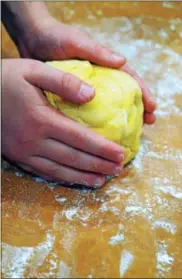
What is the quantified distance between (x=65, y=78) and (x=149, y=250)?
40 centimetres

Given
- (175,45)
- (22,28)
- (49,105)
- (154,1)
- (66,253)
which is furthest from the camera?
(154,1)

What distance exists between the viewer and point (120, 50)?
1.51 m

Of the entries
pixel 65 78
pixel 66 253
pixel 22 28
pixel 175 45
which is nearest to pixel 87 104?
pixel 65 78

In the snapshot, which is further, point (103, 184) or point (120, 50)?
point (120, 50)

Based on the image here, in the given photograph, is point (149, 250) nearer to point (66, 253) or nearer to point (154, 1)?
point (66, 253)

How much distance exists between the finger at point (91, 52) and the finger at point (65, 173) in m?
0.28

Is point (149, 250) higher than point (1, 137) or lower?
lower

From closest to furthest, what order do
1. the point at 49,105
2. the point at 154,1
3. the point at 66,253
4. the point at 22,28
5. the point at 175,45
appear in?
the point at 66,253, the point at 49,105, the point at 22,28, the point at 175,45, the point at 154,1

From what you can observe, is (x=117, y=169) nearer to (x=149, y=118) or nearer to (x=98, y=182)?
(x=98, y=182)

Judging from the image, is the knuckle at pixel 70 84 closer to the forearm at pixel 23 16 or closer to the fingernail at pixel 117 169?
the fingernail at pixel 117 169

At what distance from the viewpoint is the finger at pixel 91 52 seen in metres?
1.15

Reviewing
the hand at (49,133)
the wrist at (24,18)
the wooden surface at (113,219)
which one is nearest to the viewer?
the wooden surface at (113,219)

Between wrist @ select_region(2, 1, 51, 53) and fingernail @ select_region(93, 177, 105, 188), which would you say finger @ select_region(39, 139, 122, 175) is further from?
wrist @ select_region(2, 1, 51, 53)

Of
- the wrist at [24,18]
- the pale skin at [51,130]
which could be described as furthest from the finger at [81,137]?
the wrist at [24,18]
